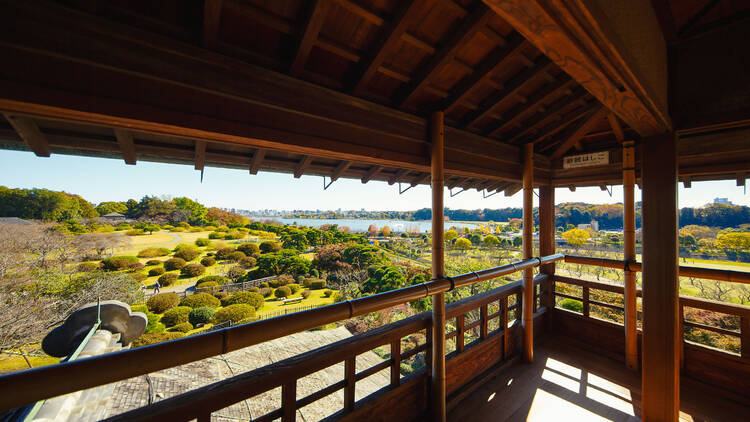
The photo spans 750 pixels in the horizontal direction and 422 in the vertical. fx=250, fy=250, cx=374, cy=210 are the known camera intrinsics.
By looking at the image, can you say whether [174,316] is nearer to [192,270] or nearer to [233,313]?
[233,313]

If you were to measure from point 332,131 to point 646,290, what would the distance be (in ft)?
8.64

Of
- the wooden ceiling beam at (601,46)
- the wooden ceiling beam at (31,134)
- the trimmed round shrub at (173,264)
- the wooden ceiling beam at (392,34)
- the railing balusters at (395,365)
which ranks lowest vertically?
the trimmed round shrub at (173,264)

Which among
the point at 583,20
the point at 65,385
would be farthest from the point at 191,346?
the point at 583,20

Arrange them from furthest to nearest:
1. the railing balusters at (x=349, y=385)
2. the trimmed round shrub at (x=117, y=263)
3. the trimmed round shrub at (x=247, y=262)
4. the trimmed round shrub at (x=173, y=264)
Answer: the trimmed round shrub at (x=247, y=262), the trimmed round shrub at (x=173, y=264), the trimmed round shrub at (x=117, y=263), the railing balusters at (x=349, y=385)

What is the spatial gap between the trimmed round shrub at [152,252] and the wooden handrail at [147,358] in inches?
577

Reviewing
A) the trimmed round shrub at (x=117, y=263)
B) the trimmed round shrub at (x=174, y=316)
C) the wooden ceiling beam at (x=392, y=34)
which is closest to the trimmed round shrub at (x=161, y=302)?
the trimmed round shrub at (x=174, y=316)

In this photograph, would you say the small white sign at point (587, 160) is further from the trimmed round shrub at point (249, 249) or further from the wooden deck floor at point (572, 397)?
the trimmed round shrub at point (249, 249)

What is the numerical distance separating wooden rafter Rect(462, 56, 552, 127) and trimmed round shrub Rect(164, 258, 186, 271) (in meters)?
14.6

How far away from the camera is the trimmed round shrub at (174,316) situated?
377 inches

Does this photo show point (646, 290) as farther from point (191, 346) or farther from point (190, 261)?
point (190, 261)

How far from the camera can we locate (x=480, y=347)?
301cm

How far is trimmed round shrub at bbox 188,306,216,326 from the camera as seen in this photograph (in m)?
9.73

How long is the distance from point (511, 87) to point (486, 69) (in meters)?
0.44

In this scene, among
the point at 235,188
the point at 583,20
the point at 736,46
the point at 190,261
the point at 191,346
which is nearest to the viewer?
the point at 583,20
